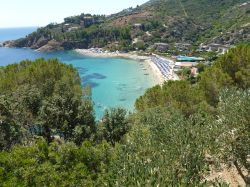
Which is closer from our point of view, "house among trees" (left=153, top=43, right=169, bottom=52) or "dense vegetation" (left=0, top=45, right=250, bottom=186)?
"dense vegetation" (left=0, top=45, right=250, bottom=186)

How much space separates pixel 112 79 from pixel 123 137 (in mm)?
79644

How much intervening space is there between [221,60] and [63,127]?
23.3m

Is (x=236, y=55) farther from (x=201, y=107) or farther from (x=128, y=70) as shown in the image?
(x=128, y=70)

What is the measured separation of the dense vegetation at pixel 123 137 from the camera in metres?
18.0

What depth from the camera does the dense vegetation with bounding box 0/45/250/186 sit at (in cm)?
1805

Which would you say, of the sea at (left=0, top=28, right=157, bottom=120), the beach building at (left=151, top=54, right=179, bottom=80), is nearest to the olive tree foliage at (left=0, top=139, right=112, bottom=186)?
the sea at (left=0, top=28, right=157, bottom=120)

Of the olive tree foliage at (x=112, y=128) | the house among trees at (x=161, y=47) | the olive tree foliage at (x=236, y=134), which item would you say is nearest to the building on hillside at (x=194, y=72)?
the house among trees at (x=161, y=47)

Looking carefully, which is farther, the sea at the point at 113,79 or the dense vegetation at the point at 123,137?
the sea at the point at 113,79

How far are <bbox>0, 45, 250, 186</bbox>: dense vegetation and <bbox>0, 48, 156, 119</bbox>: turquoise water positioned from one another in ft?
95.2

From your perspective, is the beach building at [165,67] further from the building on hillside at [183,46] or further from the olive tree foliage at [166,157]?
the olive tree foliage at [166,157]

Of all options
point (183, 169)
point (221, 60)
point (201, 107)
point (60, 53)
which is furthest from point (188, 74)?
point (60, 53)

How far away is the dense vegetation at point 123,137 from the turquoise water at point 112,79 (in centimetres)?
2903

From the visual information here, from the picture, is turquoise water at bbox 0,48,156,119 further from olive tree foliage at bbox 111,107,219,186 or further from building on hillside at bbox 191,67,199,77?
olive tree foliage at bbox 111,107,219,186

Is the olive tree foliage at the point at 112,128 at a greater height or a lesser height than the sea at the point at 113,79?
greater
